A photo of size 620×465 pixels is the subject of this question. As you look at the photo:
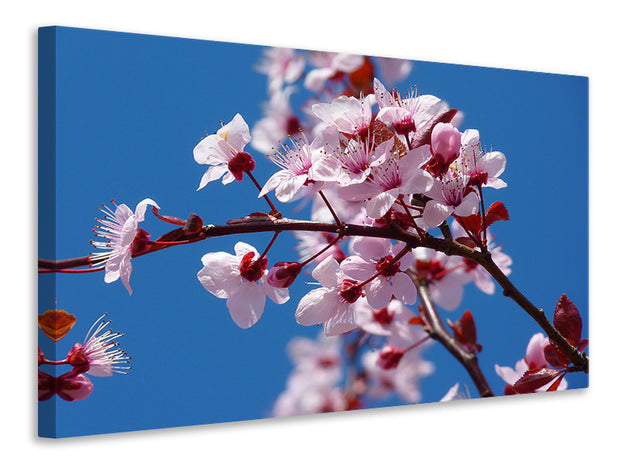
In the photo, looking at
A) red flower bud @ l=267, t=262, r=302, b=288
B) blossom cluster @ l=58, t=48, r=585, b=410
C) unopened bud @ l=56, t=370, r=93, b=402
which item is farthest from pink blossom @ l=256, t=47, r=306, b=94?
A: unopened bud @ l=56, t=370, r=93, b=402

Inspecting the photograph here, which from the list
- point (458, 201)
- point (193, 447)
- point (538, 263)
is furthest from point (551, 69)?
point (193, 447)

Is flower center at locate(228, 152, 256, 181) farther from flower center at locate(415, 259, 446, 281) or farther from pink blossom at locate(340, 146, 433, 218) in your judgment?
flower center at locate(415, 259, 446, 281)

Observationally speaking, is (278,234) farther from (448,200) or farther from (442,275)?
(442,275)

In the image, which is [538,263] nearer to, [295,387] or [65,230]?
[295,387]

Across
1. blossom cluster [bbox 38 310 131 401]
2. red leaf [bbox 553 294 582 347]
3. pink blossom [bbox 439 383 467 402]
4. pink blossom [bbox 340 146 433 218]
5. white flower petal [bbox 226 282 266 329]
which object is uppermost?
pink blossom [bbox 340 146 433 218]

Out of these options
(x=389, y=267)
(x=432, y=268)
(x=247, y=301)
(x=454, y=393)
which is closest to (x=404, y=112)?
(x=389, y=267)

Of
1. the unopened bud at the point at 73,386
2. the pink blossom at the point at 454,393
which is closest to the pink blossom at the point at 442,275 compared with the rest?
the pink blossom at the point at 454,393

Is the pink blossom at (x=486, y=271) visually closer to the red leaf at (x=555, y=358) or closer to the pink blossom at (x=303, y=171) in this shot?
the red leaf at (x=555, y=358)
